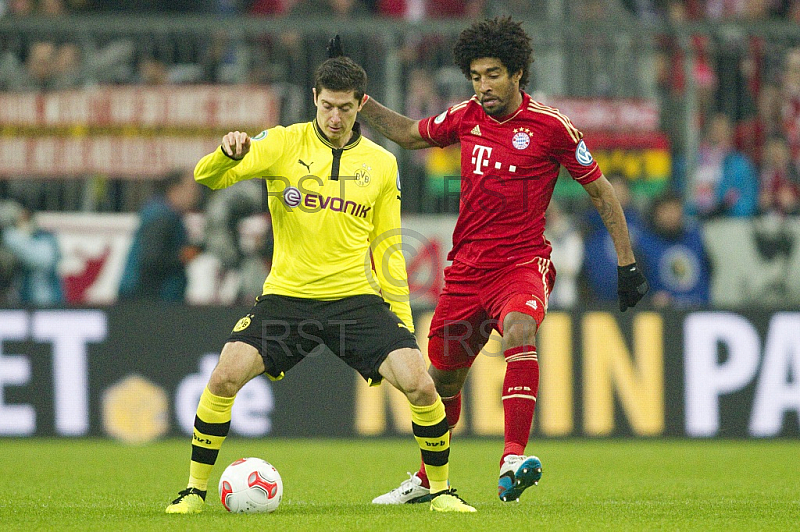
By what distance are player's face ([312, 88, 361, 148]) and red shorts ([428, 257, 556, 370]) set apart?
1092mm

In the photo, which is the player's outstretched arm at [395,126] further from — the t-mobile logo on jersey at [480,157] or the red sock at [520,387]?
the red sock at [520,387]

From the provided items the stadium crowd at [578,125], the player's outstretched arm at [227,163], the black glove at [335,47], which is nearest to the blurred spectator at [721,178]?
the stadium crowd at [578,125]

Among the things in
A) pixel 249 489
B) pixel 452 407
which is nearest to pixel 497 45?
pixel 452 407

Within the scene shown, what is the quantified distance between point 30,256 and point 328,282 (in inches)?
241

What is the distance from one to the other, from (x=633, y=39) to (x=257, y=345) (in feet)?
23.9

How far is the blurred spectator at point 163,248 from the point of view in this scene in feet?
38.5

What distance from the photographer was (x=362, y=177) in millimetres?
6754

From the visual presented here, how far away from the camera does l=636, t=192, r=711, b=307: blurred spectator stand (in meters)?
11.9

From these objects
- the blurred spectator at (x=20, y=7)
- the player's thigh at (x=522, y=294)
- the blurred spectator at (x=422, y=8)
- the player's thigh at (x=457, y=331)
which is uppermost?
the blurred spectator at (x=422, y=8)

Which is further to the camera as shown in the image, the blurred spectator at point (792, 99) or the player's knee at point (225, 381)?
the blurred spectator at point (792, 99)

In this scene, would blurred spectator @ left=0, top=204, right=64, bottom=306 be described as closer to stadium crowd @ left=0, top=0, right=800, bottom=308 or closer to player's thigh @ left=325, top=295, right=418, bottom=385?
stadium crowd @ left=0, top=0, right=800, bottom=308

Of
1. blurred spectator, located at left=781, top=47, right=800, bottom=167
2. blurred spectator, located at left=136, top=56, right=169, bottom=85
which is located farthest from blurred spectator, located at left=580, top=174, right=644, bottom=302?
blurred spectator, located at left=136, top=56, right=169, bottom=85

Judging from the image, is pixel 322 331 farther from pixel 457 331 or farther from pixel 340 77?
pixel 340 77

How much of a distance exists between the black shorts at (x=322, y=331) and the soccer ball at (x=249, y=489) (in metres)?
0.52
